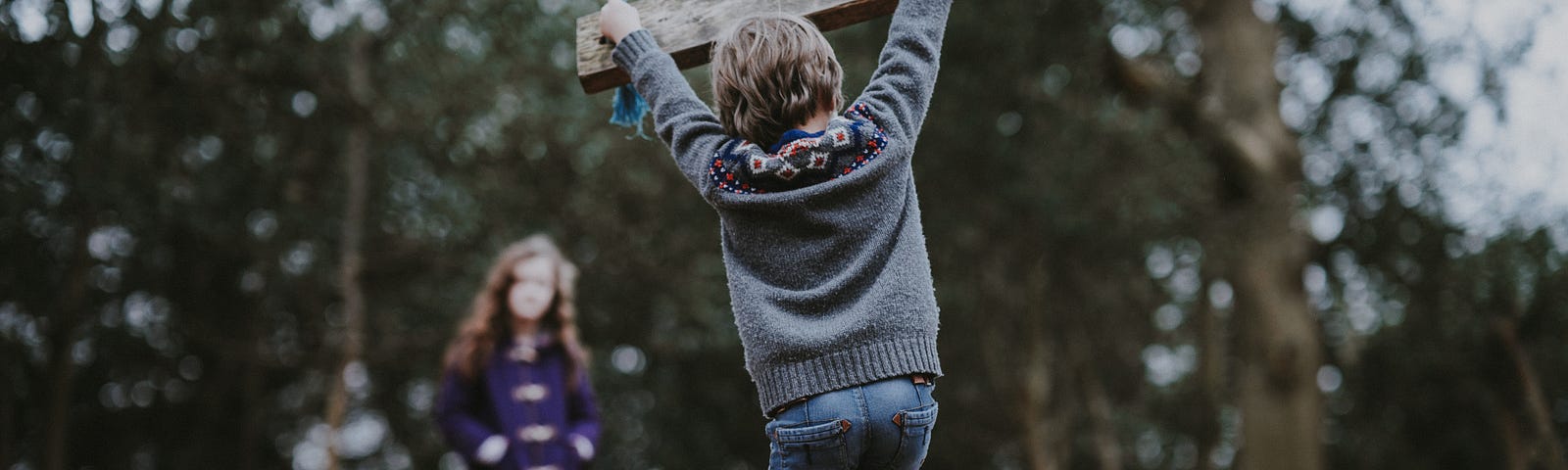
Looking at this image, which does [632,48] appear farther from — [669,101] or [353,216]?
[353,216]

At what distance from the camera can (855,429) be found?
6.67 feet

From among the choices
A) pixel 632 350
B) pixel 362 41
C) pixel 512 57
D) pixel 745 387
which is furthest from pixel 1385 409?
pixel 362 41

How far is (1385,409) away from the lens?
553 inches

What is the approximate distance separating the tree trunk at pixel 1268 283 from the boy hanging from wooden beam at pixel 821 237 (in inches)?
300

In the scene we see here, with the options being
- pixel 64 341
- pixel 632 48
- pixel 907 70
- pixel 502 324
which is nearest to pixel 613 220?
pixel 64 341

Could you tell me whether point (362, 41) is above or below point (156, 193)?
above

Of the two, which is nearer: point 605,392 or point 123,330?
point 123,330

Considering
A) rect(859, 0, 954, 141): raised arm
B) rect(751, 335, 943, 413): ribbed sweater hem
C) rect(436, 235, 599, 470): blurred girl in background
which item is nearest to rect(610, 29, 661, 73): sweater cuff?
rect(859, 0, 954, 141): raised arm

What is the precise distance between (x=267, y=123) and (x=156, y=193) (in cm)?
115

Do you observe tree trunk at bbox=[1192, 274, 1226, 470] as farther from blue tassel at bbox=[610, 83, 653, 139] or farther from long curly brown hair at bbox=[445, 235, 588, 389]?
blue tassel at bbox=[610, 83, 653, 139]

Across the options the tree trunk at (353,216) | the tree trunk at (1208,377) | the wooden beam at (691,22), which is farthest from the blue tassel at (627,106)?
the tree trunk at (1208,377)

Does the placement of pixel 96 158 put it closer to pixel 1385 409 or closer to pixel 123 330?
pixel 123 330

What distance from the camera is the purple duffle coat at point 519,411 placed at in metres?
4.15

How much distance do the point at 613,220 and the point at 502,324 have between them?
6247 mm
